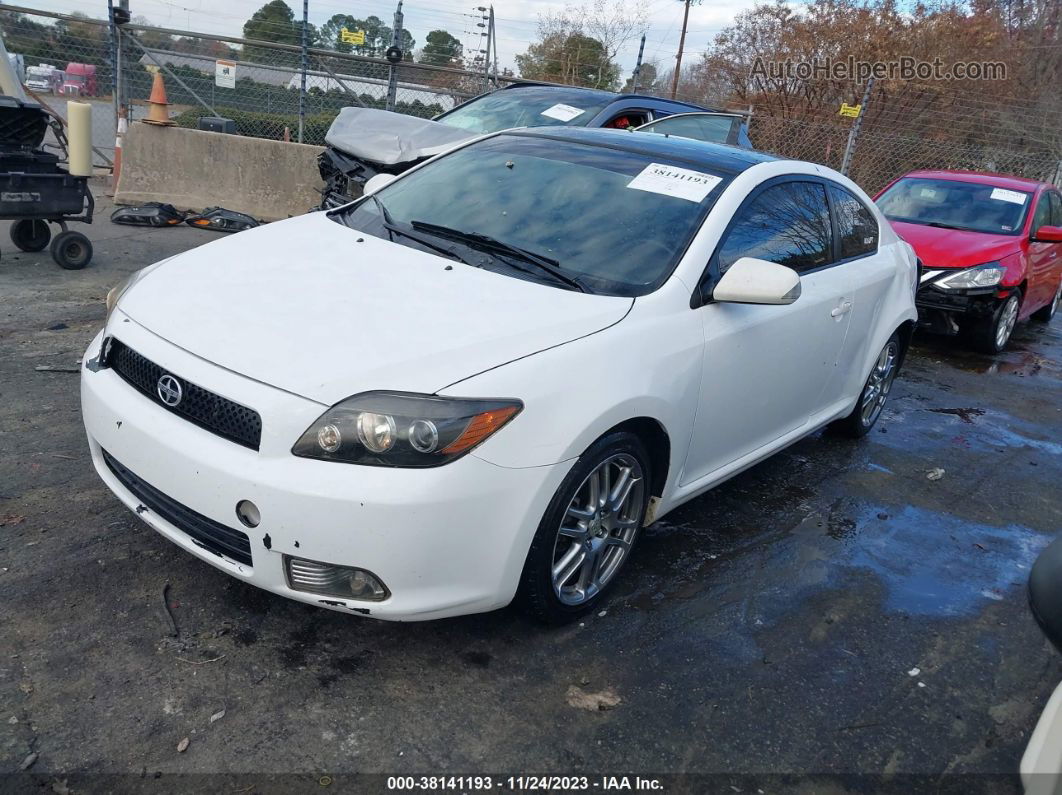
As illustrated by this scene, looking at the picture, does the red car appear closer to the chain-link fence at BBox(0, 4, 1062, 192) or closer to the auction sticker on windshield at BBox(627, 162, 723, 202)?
the chain-link fence at BBox(0, 4, 1062, 192)

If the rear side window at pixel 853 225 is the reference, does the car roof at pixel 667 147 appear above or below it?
above

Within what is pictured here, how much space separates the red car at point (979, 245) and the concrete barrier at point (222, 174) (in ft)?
21.3

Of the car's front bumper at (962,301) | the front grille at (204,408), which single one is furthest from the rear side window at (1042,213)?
the front grille at (204,408)

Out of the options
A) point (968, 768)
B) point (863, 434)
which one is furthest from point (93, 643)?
point (863, 434)

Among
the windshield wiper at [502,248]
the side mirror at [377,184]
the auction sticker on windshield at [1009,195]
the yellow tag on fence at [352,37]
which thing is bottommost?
the windshield wiper at [502,248]

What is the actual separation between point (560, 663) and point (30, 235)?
23.0 feet

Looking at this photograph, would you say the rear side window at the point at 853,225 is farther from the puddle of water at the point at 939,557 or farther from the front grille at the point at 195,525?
the front grille at the point at 195,525

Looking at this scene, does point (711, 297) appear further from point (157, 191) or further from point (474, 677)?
point (157, 191)

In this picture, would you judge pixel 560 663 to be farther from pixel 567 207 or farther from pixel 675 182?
pixel 675 182

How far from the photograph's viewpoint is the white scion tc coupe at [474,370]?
2504mm

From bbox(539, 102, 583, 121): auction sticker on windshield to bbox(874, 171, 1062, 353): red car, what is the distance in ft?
11.2

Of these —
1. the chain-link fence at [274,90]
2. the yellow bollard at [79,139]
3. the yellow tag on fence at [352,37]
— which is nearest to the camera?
the yellow bollard at [79,139]

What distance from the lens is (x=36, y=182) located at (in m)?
6.74

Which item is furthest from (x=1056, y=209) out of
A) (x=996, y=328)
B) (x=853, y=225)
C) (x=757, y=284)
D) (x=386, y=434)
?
(x=386, y=434)
